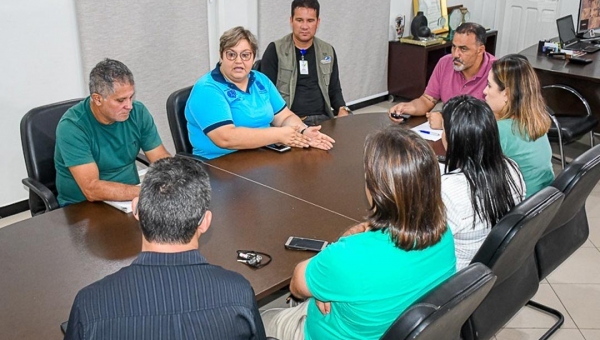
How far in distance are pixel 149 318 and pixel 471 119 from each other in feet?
4.53

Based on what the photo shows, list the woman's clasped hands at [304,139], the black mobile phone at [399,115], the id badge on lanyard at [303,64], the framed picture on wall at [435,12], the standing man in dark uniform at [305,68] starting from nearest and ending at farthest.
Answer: the woman's clasped hands at [304,139] < the black mobile phone at [399,115] < the standing man in dark uniform at [305,68] < the id badge on lanyard at [303,64] < the framed picture on wall at [435,12]

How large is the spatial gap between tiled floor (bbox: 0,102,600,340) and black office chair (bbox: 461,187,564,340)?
0.71 metres

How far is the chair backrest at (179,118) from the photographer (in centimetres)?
328

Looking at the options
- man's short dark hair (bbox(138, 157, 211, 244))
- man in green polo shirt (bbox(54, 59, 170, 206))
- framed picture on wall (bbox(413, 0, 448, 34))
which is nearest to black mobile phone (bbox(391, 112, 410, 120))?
man in green polo shirt (bbox(54, 59, 170, 206))

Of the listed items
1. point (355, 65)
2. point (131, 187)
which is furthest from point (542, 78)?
point (131, 187)

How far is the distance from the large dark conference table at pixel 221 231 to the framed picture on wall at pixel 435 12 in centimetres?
387

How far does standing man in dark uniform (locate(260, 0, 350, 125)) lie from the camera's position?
4.07m

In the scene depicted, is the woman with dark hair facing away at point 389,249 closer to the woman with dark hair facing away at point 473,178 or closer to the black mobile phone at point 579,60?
the woman with dark hair facing away at point 473,178

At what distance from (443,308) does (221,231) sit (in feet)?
3.28

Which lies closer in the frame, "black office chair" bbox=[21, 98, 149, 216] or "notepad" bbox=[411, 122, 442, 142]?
"black office chair" bbox=[21, 98, 149, 216]

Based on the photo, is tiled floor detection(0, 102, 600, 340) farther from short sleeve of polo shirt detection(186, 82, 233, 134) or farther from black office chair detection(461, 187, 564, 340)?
short sleeve of polo shirt detection(186, 82, 233, 134)

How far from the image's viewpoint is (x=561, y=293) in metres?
3.36

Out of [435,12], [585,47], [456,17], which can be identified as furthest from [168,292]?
[456,17]

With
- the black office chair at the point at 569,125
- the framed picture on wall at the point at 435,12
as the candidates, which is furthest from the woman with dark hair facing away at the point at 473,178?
the framed picture on wall at the point at 435,12
